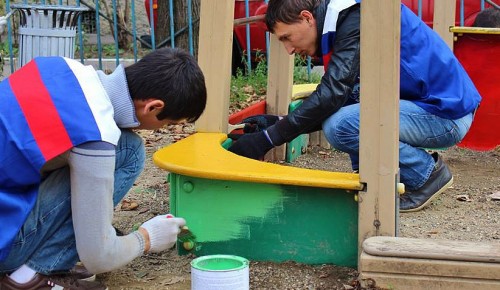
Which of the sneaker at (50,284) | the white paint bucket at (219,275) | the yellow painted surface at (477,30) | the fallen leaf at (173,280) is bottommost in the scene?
the fallen leaf at (173,280)

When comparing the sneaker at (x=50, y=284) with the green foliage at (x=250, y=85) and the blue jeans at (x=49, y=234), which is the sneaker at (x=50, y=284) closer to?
the blue jeans at (x=49, y=234)

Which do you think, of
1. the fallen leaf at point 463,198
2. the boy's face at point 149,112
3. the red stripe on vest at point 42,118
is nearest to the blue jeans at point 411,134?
the fallen leaf at point 463,198

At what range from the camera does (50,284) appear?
84.4 inches

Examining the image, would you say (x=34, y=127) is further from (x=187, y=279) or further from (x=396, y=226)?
(x=396, y=226)

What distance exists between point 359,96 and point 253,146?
45cm

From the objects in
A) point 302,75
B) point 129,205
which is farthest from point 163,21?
point 129,205

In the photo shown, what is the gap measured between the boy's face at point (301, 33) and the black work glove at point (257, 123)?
0.47 meters

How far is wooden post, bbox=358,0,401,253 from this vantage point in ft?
7.29

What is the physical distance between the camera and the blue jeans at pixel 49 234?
2.07 m

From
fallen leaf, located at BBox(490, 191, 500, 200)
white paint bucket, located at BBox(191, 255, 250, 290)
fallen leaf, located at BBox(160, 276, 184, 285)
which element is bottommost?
fallen leaf, located at BBox(160, 276, 184, 285)

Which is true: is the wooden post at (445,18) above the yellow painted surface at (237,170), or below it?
above

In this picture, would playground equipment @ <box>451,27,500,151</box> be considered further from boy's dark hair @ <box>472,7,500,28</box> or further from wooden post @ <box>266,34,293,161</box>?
Answer: wooden post @ <box>266,34,293,161</box>

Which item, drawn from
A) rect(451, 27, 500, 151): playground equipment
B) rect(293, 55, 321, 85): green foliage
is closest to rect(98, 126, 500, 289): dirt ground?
rect(451, 27, 500, 151): playground equipment

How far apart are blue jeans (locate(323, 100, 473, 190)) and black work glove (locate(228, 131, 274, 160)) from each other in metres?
0.31
